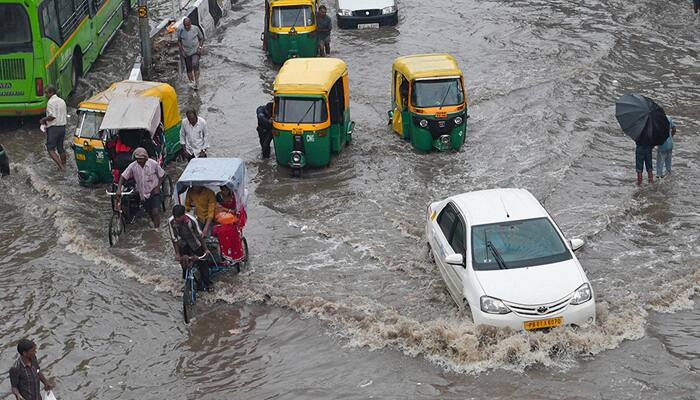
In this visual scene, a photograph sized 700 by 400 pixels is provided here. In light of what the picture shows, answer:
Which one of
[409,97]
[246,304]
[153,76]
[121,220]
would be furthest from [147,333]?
[153,76]

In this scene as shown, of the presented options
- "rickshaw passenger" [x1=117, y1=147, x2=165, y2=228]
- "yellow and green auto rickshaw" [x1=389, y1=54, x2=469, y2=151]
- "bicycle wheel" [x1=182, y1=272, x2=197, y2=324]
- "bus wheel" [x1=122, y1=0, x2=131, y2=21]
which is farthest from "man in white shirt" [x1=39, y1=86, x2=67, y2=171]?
"bus wheel" [x1=122, y1=0, x2=131, y2=21]

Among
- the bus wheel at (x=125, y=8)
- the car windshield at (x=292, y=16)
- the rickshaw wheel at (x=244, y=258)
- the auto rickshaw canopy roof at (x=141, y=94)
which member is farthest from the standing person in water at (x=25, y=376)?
the bus wheel at (x=125, y=8)

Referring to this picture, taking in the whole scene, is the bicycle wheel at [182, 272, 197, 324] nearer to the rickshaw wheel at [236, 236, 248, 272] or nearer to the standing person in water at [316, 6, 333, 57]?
the rickshaw wheel at [236, 236, 248, 272]

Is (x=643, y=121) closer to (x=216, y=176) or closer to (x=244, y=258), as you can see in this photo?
(x=244, y=258)

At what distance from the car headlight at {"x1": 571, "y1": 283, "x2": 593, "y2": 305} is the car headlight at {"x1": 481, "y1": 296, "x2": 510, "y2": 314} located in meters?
0.80

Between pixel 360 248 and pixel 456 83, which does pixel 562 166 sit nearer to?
pixel 456 83

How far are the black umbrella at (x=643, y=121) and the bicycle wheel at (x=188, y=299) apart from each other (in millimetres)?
8127

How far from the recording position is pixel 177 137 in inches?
741

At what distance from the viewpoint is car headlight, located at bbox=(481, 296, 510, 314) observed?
443 inches

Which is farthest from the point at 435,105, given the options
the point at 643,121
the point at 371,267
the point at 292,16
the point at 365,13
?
the point at 365,13

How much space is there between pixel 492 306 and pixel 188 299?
3963 millimetres

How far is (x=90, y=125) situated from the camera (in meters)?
17.4

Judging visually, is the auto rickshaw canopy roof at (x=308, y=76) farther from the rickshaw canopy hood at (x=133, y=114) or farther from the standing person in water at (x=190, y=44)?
the standing person in water at (x=190, y=44)

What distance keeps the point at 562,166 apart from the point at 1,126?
39.0ft
